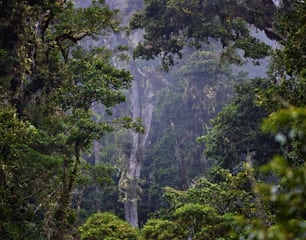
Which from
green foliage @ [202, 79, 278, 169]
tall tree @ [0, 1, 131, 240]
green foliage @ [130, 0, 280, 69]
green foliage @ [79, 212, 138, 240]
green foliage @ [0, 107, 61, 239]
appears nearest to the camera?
green foliage @ [0, 107, 61, 239]

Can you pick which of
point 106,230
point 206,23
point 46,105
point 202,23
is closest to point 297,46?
point 106,230

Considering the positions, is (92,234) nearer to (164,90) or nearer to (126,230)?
(126,230)

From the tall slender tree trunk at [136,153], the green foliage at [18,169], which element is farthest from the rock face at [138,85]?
the green foliage at [18,169]

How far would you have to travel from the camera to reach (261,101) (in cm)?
718

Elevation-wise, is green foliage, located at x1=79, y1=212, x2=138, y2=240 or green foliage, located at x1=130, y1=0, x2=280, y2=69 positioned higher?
green foliage, located at x1=130, y1=0, x2=280, y2=69

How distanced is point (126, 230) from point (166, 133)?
1877cm

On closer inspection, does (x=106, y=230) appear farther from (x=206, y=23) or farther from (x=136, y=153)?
(x=136, y=153)

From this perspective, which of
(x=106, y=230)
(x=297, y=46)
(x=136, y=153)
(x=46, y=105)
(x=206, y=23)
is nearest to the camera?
(x=297, y=46)

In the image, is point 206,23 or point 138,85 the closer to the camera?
point 206,23

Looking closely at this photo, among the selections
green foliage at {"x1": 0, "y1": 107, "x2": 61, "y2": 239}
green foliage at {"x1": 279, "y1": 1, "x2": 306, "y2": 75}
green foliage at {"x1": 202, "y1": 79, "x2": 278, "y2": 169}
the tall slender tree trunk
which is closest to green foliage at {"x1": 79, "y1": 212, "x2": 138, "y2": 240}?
green foliage at {"x1": 0, "y1": 107, "x2": 61, "y2": 239}

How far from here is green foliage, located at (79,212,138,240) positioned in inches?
267

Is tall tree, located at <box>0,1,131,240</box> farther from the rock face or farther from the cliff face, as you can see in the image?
the rock face

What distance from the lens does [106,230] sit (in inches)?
270

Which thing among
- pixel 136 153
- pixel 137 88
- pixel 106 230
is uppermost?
pixel 137 88
